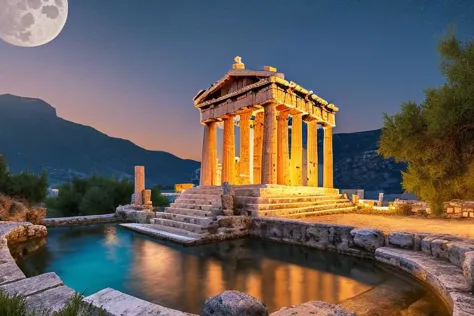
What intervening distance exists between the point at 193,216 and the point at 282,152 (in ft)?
24.0

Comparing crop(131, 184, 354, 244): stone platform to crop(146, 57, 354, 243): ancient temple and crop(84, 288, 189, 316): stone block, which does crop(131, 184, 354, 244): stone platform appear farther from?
crop(84, 288, 189, 316): stone block

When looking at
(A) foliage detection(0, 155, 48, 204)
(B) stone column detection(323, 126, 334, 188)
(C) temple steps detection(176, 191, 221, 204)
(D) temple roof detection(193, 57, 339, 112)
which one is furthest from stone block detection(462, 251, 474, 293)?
(B) stone column detection(323, 126, 334, 188)

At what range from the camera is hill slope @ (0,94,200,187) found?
482 feet

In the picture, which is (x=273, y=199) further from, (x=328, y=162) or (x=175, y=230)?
(x=328, y=162)

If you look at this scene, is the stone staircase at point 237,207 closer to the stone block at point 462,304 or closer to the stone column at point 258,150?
the stone column at point 258,150

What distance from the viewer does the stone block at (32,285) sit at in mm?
3639

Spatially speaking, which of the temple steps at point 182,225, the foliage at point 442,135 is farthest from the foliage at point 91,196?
the foliage at point 442,135

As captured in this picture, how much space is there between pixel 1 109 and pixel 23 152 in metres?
48.1

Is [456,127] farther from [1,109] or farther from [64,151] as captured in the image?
[1,109]

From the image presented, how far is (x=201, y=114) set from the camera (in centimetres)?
2016

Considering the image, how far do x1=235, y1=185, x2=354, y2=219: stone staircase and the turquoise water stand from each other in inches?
114

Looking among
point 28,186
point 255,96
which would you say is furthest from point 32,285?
point 255,96

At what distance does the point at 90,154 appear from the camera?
565 feet

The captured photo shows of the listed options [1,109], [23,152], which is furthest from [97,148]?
[1,109]
